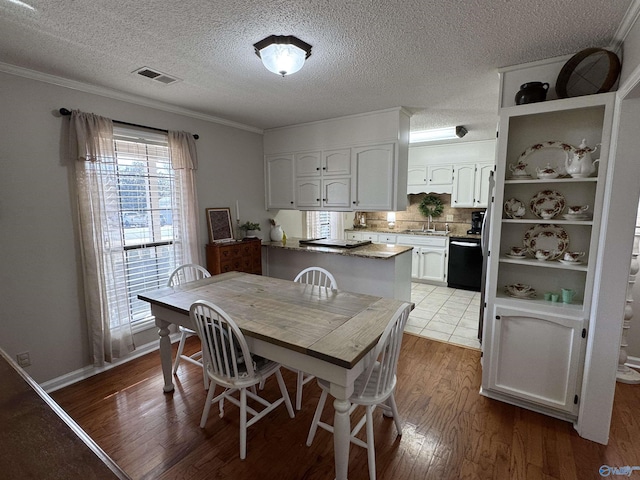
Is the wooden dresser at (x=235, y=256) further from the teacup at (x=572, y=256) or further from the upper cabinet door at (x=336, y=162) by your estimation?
the teacup at (x=572, y=256)

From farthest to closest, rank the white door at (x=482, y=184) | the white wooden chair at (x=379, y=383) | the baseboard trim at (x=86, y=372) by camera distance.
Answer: the white door at (x=482, y=184)
the baseboard trim at (x=86, y=372)
the white wooden chair at (x=379, y=383)

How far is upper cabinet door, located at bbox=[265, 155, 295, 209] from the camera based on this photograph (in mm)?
4020

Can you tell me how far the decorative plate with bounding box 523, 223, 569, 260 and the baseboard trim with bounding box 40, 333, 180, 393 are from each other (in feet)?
11.5

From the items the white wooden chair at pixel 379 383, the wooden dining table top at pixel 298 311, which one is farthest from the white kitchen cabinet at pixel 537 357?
the white wooden chair at pixel 379 383

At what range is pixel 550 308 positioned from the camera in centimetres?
201

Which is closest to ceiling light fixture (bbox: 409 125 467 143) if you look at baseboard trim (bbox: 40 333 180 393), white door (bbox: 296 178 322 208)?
white door (bbox: 296 178 322 208)

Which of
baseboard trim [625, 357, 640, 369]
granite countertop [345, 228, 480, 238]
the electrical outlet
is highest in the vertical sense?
granite countertop [345, 228, 480, 238]

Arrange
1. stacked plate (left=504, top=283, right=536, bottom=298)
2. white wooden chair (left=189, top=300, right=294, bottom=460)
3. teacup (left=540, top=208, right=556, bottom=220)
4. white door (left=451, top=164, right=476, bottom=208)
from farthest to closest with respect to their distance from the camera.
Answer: white door (left=451, top=164, right=476, bottom=208), stacked plate (left=504, top=283, right=536, bottom=298), teacup (left=540, top=208, right=556, bottom=220), white wooden chair (left=189, top=300, right=294, bottom=460)

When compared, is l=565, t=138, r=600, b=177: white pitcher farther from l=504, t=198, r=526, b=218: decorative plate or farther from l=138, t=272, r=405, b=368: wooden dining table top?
l=138, t=272, r=405, b=368: wooden dining table top

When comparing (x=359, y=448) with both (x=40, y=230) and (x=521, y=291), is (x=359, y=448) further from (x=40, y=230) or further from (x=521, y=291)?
(x=40, y=230)

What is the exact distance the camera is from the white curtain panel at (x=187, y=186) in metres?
3.10

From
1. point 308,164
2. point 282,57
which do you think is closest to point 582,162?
point 282,57

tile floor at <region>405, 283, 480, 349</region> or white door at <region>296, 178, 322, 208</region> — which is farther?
white door at <region>296, 178, 322, 208</region>

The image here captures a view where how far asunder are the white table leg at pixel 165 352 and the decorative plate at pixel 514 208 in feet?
8.68
